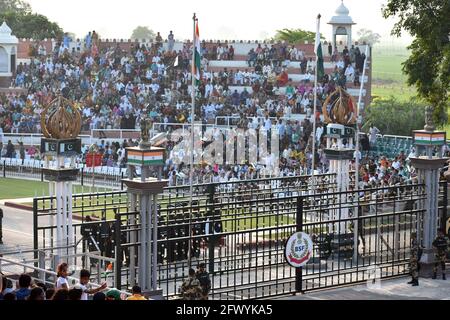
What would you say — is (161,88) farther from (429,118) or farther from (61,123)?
(61,123)

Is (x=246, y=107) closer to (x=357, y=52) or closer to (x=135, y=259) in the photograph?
(x=357, y=52)

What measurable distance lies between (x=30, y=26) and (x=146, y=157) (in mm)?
60767

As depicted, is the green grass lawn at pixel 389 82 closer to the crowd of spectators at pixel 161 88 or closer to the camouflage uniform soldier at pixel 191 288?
the crowd of spectators at pixel 161 88

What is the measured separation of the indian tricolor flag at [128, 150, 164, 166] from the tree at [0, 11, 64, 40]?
57.2 metres

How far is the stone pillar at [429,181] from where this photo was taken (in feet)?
87.7

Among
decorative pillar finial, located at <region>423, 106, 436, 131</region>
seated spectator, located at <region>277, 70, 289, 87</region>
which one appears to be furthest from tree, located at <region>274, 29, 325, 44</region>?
decorative pillar finial, located at <region>423, 106, 436, 131</region>

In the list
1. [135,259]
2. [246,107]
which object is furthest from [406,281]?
[246,107]

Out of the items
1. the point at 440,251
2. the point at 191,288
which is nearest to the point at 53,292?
the point at 191,288

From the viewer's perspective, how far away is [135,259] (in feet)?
73.0

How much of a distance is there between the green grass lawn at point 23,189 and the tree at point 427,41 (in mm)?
11139

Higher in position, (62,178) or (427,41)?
(427,41)

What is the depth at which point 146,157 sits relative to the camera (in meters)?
21.6

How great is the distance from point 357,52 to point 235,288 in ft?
97.5

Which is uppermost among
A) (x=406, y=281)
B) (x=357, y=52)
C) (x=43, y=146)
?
(x=357, y=52)
